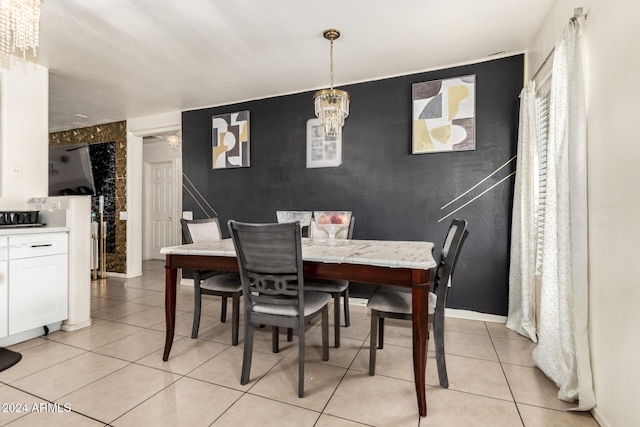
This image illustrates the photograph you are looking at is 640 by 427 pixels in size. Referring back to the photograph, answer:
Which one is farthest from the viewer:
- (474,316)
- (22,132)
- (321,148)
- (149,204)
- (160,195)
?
(149,204)

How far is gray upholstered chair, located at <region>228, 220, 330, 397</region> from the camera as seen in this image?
173cm

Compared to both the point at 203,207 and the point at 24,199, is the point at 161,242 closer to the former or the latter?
the point at 203,207

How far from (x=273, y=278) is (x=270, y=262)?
0.11 m

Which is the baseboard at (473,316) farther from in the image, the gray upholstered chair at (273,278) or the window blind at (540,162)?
the gray upholstered chair at (273,278)

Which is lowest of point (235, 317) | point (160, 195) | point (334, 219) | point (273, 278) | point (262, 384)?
point (262, 384)

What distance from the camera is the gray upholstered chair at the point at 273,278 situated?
1.73 m

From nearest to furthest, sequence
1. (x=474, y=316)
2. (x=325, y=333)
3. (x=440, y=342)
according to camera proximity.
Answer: (x=440, y=342) < (x=325, y=333) < (x=474, y=316)

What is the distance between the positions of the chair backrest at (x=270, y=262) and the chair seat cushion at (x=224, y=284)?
61cm

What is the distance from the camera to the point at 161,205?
650 centimetres

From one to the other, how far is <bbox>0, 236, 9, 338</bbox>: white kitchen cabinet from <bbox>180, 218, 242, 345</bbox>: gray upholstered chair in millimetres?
1281

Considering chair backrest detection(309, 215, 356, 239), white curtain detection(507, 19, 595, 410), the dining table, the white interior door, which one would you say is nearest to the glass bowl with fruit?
chair backrest detection(309, 215, 356, 239)

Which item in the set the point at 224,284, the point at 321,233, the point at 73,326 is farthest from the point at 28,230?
the point at 321,233

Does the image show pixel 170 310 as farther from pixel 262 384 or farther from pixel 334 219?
pixel 334 219

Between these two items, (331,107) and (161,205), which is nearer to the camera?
(331,107)
